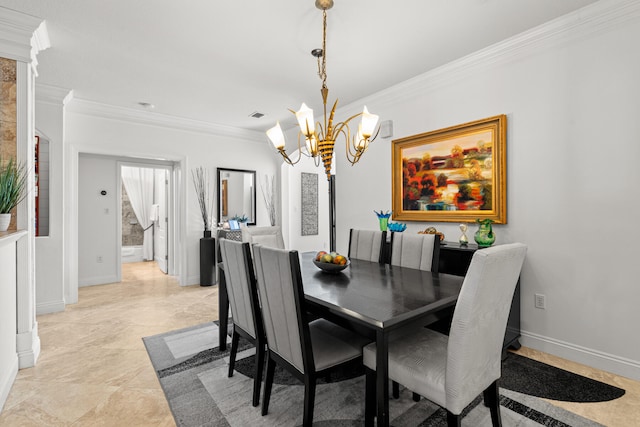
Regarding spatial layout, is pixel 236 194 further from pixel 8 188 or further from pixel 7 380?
pixel 7 380

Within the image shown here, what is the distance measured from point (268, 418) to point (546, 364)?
2081mm

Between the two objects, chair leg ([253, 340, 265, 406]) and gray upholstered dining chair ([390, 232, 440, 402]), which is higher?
gray upholstered dining chair ([390, 232, 440, 402])

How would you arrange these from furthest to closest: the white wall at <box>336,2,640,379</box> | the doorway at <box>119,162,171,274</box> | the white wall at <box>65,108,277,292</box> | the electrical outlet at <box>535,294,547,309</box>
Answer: the doorway at <box>119,162,171,274</box> → the white wall at <box>65,108,277,292</box> → the electrical outlet at <box>535,294,547,309</box> → the white wall at <box>336,2,640,379</box>

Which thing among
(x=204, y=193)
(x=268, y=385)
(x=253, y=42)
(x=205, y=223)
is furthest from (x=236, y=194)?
(x=268, y=385)

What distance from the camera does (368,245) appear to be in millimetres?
2916

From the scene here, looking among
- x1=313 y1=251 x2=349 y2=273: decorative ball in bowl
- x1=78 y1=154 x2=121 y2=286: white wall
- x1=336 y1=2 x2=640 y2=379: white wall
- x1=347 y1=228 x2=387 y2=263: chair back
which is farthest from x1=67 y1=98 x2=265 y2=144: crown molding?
x1=313 y1=251 x2=349 y2=273: decorative ball in bowl

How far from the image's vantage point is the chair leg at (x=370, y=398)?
4.87 ft

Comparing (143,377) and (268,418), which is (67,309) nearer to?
(143,377)

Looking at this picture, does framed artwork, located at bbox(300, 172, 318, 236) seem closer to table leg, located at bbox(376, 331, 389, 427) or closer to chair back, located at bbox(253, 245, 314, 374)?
chair back, located at bbox(253, 245, 314, 374)

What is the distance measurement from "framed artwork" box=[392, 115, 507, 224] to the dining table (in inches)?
45.6

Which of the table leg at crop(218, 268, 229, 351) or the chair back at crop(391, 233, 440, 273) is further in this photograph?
the table leg at crop(218, 268, 229, 351)

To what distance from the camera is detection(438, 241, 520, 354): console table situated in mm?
2633

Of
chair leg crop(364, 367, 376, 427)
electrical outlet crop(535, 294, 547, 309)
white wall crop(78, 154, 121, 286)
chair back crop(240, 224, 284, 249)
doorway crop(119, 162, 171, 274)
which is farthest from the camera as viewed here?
doorway crop(119, 162, 171, 274)

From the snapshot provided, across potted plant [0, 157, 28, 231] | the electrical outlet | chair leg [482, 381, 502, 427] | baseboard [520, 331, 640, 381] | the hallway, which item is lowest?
the hallway
